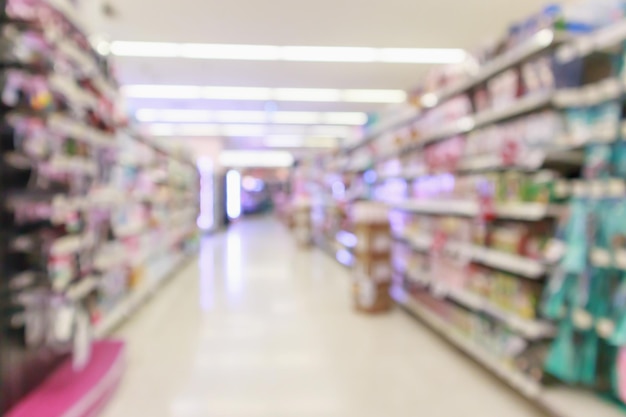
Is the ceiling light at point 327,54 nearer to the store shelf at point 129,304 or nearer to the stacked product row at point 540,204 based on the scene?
the stacked product row at point 540,204

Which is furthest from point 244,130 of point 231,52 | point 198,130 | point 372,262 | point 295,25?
point 372,262

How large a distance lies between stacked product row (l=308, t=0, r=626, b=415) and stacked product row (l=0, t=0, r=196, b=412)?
2699mm

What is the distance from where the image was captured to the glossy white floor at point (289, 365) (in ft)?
8.17

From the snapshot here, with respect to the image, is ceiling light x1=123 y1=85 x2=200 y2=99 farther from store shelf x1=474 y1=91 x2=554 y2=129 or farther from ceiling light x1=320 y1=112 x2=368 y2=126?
store shelf x1=474 y1=91 x2=554 y2=129

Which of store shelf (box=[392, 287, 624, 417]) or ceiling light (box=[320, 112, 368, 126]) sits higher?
ceiling light (box=[320, 112, 368, 126])

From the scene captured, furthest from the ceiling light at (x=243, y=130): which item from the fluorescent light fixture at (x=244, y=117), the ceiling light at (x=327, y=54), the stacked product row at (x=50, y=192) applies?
the stacked product row at (x=50, y=192)

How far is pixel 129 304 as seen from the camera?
4.10m

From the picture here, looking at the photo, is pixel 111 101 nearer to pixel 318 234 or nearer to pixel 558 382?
pixel 558 382

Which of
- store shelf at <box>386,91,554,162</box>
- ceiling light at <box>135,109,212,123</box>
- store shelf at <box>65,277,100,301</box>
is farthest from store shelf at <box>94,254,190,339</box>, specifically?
Answer: ceiling light at <box>135,109,212,123</box>

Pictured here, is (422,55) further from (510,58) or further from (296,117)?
(296,117)

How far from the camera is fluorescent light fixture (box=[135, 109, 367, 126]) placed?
424 inches

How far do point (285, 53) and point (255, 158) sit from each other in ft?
54.5

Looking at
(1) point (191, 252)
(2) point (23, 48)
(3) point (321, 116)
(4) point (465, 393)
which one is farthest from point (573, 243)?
(3) point (321, 116)

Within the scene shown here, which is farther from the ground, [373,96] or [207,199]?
[373,96]
